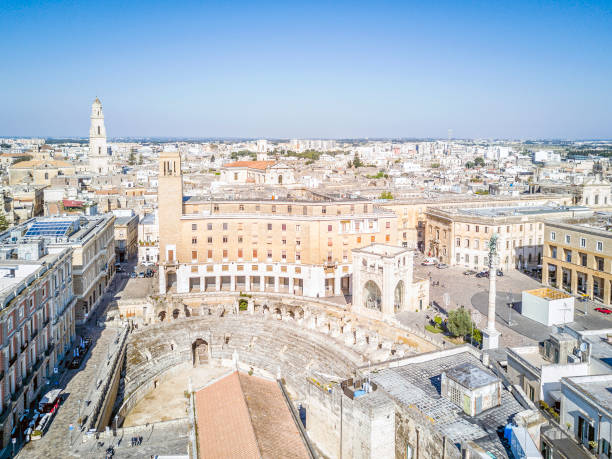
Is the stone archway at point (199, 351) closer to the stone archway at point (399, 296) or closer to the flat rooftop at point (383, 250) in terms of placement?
the flat rooftop at point (383, 250)

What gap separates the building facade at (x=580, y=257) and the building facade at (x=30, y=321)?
150ft

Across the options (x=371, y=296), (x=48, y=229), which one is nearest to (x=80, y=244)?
(x=48, y=229)

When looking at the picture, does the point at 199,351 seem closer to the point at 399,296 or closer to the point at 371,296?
the point at 371,296

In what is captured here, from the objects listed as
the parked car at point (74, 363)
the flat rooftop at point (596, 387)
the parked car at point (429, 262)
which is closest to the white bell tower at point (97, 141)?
the parked car at point (429, 262)

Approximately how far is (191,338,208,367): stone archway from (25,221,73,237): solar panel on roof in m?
14.6

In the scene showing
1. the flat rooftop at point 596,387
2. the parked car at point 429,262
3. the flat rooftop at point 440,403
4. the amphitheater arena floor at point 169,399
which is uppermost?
the flat rooftop at point 596,387

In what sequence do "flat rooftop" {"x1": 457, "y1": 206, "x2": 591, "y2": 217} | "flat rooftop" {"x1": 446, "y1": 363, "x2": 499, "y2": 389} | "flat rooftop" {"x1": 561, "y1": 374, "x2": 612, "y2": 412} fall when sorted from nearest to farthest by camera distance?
1. "flat rooftop" {"x1": 561, "y1": 374, "x2": 612, "y2": 412}
2. "flat rooftop" {"x1": 446, "y1": 363, "x2": 499, "y2": 389}
3. "flat rooftop" {"x1": 457, "y1": 206, "x2": 591, "y2": 217}

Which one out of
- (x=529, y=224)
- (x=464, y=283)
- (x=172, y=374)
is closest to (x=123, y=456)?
(x=172, y=374)

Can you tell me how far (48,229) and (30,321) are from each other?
50.3 ft

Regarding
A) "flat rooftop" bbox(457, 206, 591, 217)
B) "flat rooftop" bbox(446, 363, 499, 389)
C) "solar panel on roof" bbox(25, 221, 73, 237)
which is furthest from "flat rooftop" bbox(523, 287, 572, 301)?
"solar panel on roof" bbox(25, 221, 73, 237)

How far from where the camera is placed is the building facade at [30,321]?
27562 millimetres

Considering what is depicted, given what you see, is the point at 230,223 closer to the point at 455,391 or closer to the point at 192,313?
Result: the point at 192,313

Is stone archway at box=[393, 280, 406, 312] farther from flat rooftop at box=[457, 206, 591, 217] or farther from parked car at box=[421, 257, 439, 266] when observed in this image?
flat rooftop at box=[457, 206, 591, 217]

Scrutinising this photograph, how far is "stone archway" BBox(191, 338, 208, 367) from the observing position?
42.5 meters
